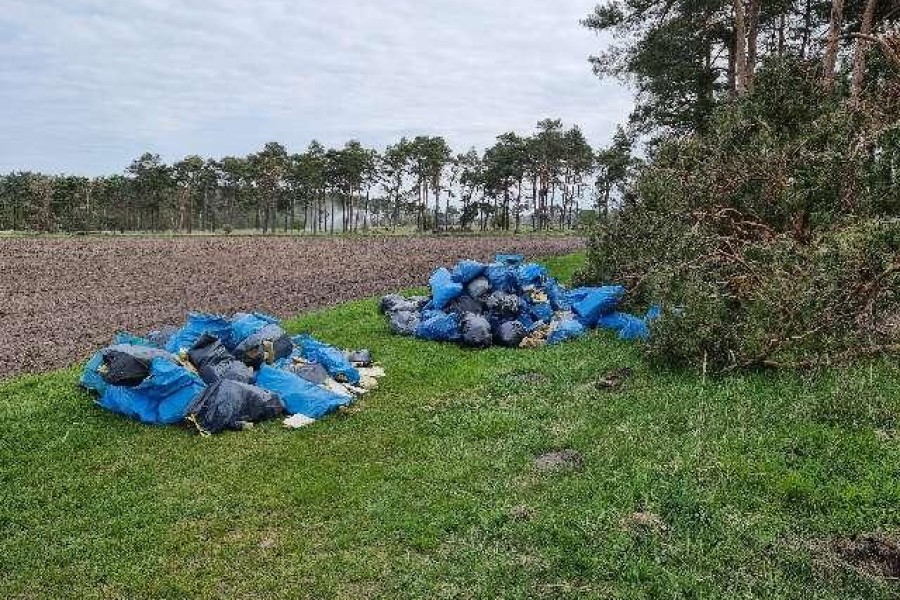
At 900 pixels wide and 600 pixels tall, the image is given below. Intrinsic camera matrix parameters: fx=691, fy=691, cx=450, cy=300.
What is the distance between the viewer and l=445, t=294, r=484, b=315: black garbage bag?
12695 mm

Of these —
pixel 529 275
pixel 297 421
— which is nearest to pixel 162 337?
pixel 297 421

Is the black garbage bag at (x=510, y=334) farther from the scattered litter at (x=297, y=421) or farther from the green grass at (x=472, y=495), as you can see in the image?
the scattered litter at (x=297, y=421)

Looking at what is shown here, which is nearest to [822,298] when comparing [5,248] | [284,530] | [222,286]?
[284,530]

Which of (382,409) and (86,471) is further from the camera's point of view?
(382,409)

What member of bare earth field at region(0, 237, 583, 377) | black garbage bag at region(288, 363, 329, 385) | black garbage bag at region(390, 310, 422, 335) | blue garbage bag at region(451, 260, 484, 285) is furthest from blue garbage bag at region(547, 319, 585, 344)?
bare earth field at region(0, 237, 583, 377)

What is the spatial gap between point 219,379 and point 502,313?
5.60 m

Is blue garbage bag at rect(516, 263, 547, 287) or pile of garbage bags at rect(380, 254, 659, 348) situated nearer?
pile of garbage bags at rect(380, 254, 659, 348)

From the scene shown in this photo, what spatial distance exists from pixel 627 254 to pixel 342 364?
6.53m

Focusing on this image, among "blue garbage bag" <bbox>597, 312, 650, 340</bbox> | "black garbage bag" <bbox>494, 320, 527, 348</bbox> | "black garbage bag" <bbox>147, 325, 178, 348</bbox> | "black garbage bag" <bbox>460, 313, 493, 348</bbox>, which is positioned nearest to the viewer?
"black garbage bag" <bbox>147, 325, 178, 348</bbox>

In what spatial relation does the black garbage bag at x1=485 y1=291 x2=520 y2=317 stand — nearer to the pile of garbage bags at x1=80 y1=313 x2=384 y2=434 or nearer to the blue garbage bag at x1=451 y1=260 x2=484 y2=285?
the blue garbage bag at x1=451 y1=260 x2=484 y2=285

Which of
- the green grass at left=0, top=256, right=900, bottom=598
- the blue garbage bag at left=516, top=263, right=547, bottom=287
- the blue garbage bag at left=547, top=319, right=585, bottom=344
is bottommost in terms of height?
the green grass at left=0, top=256, right=900, bottom=598

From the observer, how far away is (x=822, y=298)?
204 inches

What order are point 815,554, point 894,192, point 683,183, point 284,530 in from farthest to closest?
1. point 683,183
2. point 894,192
3. point 284,530
4. point 815,554

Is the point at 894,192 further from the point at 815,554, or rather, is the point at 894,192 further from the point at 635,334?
the point at 635,334
